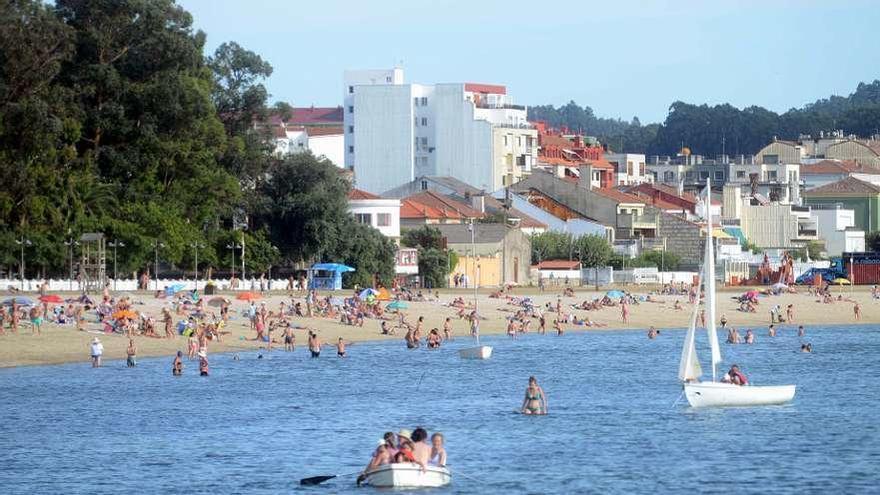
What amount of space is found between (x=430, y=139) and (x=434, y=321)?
7224 cm

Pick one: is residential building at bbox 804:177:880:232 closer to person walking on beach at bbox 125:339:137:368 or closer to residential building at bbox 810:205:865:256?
residential building at bbox 810:205:865:256

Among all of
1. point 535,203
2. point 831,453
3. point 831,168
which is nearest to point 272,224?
point 535,203

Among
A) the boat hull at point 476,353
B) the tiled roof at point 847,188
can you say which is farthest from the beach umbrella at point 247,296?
the tiled roof at point 847,188

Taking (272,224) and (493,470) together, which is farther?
(272,224)

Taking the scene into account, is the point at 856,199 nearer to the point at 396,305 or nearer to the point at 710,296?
the point at 396,305

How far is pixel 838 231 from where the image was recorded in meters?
150

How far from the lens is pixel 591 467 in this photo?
124 feet

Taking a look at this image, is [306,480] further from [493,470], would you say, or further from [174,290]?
[174,290]

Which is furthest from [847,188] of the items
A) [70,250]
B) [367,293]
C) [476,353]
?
[476,353]

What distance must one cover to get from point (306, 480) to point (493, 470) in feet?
15.2

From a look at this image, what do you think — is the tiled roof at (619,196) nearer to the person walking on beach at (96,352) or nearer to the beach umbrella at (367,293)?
the beach umbrella at (367,293)

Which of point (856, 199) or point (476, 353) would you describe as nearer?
point (476, 353)

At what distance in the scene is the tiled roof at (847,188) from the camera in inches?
6280

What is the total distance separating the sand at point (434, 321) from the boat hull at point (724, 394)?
23.2 meters
